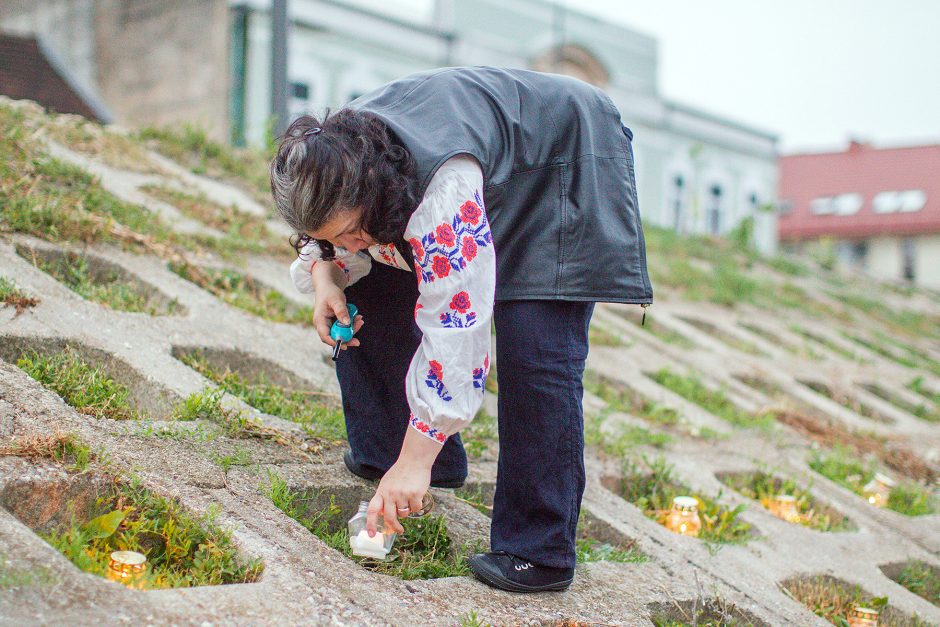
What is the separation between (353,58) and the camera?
14.6 m

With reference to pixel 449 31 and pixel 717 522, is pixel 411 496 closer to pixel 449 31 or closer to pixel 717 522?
pixel 717 522

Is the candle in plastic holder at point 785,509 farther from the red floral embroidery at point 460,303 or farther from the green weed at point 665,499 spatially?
the red floral embroidery at point 460,303

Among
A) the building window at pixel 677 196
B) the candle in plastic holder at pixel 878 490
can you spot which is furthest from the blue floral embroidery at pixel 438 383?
the building window at pixel 677 196

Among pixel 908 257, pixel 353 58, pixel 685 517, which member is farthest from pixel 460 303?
pixel 908 257

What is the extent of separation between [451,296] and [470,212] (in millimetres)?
177

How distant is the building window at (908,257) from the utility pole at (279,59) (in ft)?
93.3

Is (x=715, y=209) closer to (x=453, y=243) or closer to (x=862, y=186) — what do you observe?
(x=862, y=186)

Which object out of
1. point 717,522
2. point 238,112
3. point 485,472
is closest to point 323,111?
point 485,472

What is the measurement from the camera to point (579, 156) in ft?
6.86

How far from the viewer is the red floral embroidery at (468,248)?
1791 millimetres

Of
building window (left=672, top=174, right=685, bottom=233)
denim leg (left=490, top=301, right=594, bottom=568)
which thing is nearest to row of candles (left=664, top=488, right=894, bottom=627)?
denim leg (left=490, top=301, right=594, bottom=568)

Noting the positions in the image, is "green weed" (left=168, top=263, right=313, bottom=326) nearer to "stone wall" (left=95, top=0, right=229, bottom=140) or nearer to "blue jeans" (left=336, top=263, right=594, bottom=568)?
"blue jeans" (left=336, top=263, right=594, bottom=568)

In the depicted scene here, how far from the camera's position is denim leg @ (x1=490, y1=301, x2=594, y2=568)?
2035 mm

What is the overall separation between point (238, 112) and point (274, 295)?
10362mm
